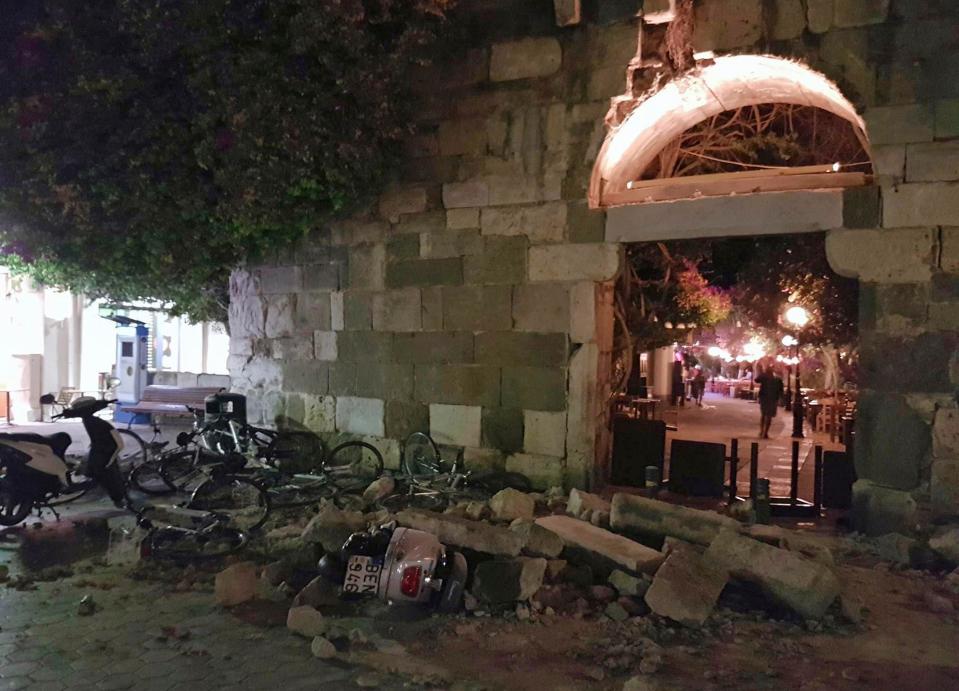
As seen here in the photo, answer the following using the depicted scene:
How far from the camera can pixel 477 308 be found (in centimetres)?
766

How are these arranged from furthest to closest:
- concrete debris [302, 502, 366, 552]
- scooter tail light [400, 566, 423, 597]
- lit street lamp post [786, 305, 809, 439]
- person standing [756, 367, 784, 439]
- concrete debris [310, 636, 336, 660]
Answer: person standing [756, 367, 784, 439] < lit street lamp post [786, 305, 809, 439] < concrete debris [302, 502, 366, 552] < scooter tail light [400, 566, 423, 597] < concrete debris [310, 636, 336, 660]

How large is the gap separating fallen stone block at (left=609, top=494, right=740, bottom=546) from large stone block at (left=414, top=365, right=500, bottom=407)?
2.36m

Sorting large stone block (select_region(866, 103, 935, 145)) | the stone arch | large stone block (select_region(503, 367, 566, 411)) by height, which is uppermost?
the stone arch

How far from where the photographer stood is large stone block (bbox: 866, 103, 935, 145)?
585 centimetres

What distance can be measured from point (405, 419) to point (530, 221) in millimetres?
2662

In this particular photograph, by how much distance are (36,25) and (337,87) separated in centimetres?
334

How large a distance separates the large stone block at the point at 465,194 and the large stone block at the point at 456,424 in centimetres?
219

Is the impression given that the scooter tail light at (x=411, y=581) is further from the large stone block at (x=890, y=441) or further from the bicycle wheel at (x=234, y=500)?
the large stone block at (x=890, y=441)

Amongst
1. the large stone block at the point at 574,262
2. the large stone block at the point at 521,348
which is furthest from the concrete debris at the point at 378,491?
the large stone block at the point at 574,262

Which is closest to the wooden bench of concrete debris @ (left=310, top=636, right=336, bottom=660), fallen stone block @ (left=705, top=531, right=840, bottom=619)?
concrete debris @ (left=310, top=636, right=336, bottom=660)

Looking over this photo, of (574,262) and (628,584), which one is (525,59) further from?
(628,584)

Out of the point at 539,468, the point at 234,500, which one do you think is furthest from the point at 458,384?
the point at 234,500

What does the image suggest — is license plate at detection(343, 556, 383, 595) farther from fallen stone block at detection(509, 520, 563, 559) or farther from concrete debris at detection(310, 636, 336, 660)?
fallen stone block at detection(509, 520, 563, 559)

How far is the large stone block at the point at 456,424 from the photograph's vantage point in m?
7.68
